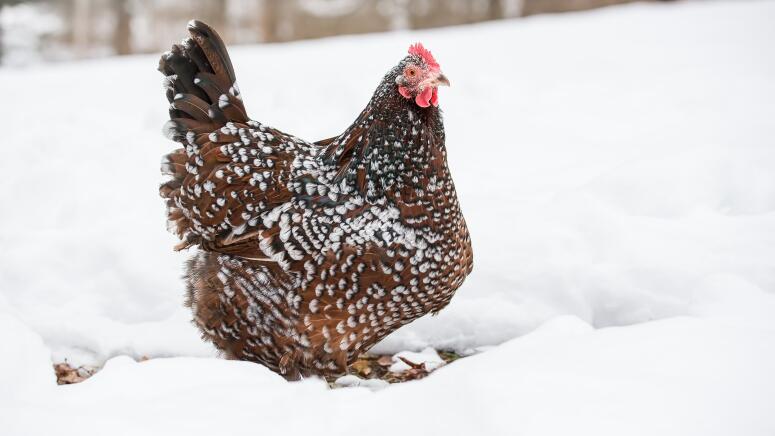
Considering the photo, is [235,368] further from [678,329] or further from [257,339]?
[678,329]

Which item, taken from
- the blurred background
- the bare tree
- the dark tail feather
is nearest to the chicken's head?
the dark tail feather

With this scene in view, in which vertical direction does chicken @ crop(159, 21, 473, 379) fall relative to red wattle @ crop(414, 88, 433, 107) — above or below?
below

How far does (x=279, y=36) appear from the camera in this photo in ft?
39.1

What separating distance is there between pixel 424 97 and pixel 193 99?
50.7 inches

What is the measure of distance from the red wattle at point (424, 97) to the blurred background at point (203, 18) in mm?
8819

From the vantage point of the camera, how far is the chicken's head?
2.56m

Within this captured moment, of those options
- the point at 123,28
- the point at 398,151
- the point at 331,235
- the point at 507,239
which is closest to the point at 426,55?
the point at 398,151

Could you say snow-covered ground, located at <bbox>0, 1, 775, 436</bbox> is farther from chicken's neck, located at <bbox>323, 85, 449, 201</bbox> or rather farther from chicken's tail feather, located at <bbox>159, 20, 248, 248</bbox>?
chicken's neck, located at <bbox>323, 85, 449, 201</bbox>

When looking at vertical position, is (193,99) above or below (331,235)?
above

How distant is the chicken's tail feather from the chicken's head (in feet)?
3.26

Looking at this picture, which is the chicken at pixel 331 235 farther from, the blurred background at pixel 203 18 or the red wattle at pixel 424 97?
the blurred background at pixel 203 18

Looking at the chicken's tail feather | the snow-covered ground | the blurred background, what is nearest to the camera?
the snow-covered ground

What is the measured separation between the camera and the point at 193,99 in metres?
3.16

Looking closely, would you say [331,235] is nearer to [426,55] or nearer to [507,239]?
[426,55]
